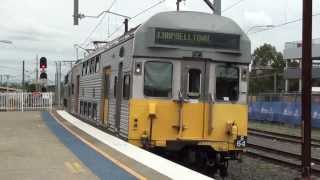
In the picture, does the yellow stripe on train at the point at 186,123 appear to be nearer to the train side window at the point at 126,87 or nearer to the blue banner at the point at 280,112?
the train side window at the point at 126,87

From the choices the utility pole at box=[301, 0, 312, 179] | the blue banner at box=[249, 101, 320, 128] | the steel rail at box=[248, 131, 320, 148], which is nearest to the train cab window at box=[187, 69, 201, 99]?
the utility pole at box=[301, 0, 312, 179]

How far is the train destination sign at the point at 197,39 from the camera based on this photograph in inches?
544

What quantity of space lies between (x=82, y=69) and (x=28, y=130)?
530cm

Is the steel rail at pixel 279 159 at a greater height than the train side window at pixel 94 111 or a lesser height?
lesser

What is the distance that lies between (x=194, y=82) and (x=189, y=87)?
0.53 ft

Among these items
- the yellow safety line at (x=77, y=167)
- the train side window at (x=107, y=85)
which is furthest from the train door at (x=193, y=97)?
the train side window at (x=107, y=85)

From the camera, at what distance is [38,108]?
41.3 metres

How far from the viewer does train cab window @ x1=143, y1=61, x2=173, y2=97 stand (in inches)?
543

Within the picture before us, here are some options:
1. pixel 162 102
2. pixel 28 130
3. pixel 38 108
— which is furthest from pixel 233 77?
pixel 38 108

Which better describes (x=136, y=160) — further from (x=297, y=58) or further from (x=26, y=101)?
(x=297, y=58)

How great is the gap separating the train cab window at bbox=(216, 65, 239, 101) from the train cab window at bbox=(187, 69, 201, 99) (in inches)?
17.0

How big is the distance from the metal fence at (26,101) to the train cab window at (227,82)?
28.3 m

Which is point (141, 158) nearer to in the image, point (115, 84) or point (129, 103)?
point (129, 103)

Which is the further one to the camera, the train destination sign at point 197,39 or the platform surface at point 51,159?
the train destination sign at point 197,39
